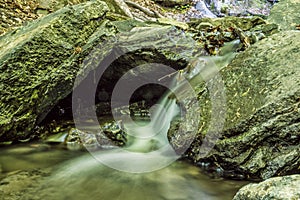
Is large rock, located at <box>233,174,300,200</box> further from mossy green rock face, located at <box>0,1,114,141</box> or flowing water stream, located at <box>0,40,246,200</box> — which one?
mossy green rock face, located at <box>0,1,114,141</box>

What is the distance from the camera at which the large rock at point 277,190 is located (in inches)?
70.2

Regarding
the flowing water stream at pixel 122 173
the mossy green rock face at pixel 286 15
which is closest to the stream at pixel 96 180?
the flowing water stream at pixel 122 173

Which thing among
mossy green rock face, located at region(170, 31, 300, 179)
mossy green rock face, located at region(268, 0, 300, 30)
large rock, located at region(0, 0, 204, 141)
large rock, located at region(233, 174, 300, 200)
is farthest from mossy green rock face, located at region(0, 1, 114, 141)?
mossy green rock face, located at region(268, 0, 300, 30)

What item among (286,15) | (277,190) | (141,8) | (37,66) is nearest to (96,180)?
(37,66)

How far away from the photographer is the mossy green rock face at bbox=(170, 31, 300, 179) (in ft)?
10.8

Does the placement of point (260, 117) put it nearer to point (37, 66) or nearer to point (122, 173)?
point (122, 173)

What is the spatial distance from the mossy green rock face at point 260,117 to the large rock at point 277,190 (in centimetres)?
142

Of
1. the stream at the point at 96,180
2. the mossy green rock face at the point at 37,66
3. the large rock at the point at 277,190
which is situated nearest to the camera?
the large rock at the point at 277,190

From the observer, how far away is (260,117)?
3387 mm

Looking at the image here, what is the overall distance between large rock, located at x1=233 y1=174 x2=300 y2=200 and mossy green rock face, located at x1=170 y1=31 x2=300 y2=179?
55.7 inches

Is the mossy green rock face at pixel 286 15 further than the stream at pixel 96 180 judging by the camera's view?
Yes

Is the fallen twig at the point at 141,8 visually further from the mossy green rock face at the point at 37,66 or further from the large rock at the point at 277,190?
the large rock at the point at 277,190

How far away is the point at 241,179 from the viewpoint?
3.46 m

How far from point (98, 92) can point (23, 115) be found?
151 centimetres
